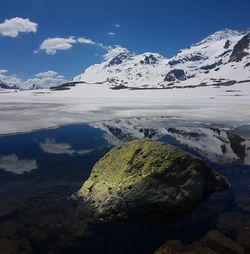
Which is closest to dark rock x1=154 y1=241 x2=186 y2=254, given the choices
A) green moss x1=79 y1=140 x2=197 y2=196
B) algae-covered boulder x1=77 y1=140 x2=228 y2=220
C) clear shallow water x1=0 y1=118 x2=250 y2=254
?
clear shallow water x1=0 y1=118 x2=250 y2=254

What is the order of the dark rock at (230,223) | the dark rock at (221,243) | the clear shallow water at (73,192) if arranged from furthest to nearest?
the dark rock at (230,223) < the clear shallow water at (73,192) < the dark rock at (221,243)

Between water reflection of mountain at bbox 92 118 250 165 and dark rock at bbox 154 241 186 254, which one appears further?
water reflection of mountain at bbox 92 118 250 165

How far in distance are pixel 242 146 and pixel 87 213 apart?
14132 millimetres

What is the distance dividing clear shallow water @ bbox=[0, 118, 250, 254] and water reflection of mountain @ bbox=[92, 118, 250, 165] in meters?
0.06

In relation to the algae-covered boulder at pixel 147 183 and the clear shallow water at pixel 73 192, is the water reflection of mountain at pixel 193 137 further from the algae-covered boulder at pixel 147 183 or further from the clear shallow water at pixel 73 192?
the algae-covered boulder at pixel 147 183

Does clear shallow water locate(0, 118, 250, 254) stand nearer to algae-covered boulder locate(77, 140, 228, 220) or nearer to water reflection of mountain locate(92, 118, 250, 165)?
water reflection of mountain locate(92, 118, 250, 165)

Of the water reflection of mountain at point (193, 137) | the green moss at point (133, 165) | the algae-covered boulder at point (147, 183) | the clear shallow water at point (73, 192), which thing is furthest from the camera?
the water reflection of mountain at point (193, 137)

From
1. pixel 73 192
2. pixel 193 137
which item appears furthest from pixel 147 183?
pixel 193 137

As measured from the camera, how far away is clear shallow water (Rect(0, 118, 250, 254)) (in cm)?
1106

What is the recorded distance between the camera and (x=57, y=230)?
11523 mm

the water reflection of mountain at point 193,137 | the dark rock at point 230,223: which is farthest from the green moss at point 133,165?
the water reflection of mountain at point 193,137

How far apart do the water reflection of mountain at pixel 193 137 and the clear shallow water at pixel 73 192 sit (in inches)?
2.5

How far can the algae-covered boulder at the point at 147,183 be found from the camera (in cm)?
1300

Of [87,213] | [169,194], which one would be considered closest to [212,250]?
[169,194]
